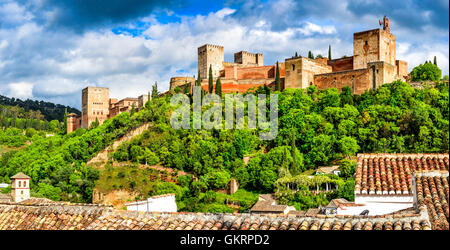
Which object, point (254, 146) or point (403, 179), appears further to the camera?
point (254, 146)

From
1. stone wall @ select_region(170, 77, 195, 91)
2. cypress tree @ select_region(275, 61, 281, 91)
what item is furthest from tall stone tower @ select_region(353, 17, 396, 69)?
stone wall @ select_region(170, 77, 195, 91)

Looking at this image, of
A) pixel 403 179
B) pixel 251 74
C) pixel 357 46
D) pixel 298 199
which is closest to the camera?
pixel 403 179

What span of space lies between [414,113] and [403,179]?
3756 cm

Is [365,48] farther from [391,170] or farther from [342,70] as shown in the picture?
[391,170]

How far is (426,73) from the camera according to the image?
2213 inches

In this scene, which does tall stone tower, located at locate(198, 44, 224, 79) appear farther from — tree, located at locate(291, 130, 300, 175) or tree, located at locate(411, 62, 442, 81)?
tree, located at locate(291, 130, 300, 175)

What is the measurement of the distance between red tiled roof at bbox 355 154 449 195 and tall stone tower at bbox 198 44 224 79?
2282 inches

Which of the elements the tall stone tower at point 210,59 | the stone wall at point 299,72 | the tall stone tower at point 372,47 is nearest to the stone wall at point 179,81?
the tall stone tower at point 210,59

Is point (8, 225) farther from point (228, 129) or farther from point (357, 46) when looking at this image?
point (357, 46)

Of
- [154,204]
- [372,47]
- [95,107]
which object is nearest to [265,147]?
[372,47]

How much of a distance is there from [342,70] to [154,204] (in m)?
44.4

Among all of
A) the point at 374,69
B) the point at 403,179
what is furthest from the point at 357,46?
the point at 403,179

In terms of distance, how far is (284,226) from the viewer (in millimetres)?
8711

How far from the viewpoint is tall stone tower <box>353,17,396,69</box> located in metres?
55.4
